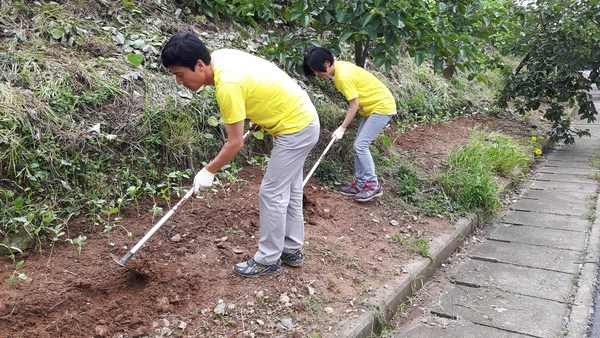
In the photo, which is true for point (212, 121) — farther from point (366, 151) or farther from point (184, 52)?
point (184, 52)

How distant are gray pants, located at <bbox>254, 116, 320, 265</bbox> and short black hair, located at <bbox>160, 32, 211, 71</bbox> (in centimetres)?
68

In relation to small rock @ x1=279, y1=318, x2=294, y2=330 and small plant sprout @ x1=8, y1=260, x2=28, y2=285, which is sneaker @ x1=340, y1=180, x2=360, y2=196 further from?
small plant sprout @ x1=8, y1=260, x2=28, y2=285

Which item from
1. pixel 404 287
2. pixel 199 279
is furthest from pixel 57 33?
pixel 404 287

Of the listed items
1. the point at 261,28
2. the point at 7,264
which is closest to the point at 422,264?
the point at 7,264

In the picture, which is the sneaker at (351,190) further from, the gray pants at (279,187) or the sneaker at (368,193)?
the gray pants at (279,187)

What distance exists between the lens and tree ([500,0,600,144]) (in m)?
6.68

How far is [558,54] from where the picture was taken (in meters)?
6.85

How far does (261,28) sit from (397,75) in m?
2.59

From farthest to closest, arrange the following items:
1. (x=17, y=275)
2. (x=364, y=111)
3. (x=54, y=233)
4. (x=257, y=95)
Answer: (x=364, y=111), (x=54, y=233), (x=17, y=275), (x=257, y=95)

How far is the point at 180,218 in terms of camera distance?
348 cm

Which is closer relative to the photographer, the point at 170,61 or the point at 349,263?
the point at 170,61

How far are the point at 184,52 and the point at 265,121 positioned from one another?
63cm

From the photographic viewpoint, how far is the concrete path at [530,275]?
2.94m

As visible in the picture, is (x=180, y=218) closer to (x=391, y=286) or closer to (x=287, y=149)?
(x=287, y=149)
